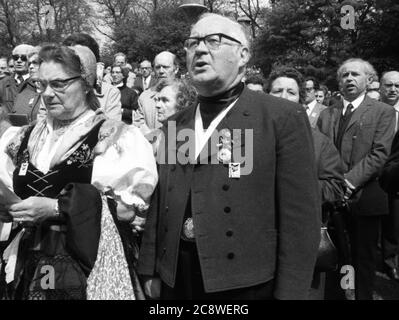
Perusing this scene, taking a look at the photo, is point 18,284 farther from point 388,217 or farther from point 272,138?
point 388,217

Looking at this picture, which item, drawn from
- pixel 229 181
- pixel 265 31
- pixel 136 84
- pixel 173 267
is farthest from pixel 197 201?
pixel 265 31

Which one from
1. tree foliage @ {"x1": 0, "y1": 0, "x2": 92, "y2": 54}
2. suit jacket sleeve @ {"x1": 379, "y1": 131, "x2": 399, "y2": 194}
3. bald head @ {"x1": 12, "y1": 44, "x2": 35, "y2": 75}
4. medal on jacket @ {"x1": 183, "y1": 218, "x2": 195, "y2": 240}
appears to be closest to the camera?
medal on jacket @ {"x1": 183, "y1": 218, "x2": 195, "y2": 240}

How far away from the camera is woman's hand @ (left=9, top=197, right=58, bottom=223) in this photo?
2549mm

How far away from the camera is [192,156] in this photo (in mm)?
2566

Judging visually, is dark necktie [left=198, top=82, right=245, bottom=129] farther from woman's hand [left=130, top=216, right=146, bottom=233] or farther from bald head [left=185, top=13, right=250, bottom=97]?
woman's hand [left=130, top=216, right=146, bottom=233]

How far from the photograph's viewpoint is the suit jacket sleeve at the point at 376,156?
4504 millimetres

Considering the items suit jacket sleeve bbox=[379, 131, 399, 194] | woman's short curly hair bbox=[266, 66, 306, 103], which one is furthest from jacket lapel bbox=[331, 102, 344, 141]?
suit jacket sleeve bbox=[379, 131, 399, 194]

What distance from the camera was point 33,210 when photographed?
2.55 meters

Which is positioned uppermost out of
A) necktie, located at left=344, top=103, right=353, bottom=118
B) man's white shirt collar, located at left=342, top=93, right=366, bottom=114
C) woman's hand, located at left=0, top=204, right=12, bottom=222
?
man's white shirt collar, located at left=342, top=93, right=366, bottom=114

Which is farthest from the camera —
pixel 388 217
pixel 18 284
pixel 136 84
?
pixel 136 84

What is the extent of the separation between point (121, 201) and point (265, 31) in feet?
91.5

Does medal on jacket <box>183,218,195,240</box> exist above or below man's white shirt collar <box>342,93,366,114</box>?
below

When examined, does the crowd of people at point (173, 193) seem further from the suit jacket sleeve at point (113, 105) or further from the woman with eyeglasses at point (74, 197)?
the suit jacket sleeve at point (113, 105)

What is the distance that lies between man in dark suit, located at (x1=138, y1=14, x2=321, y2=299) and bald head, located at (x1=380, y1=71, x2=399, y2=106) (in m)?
4.06
